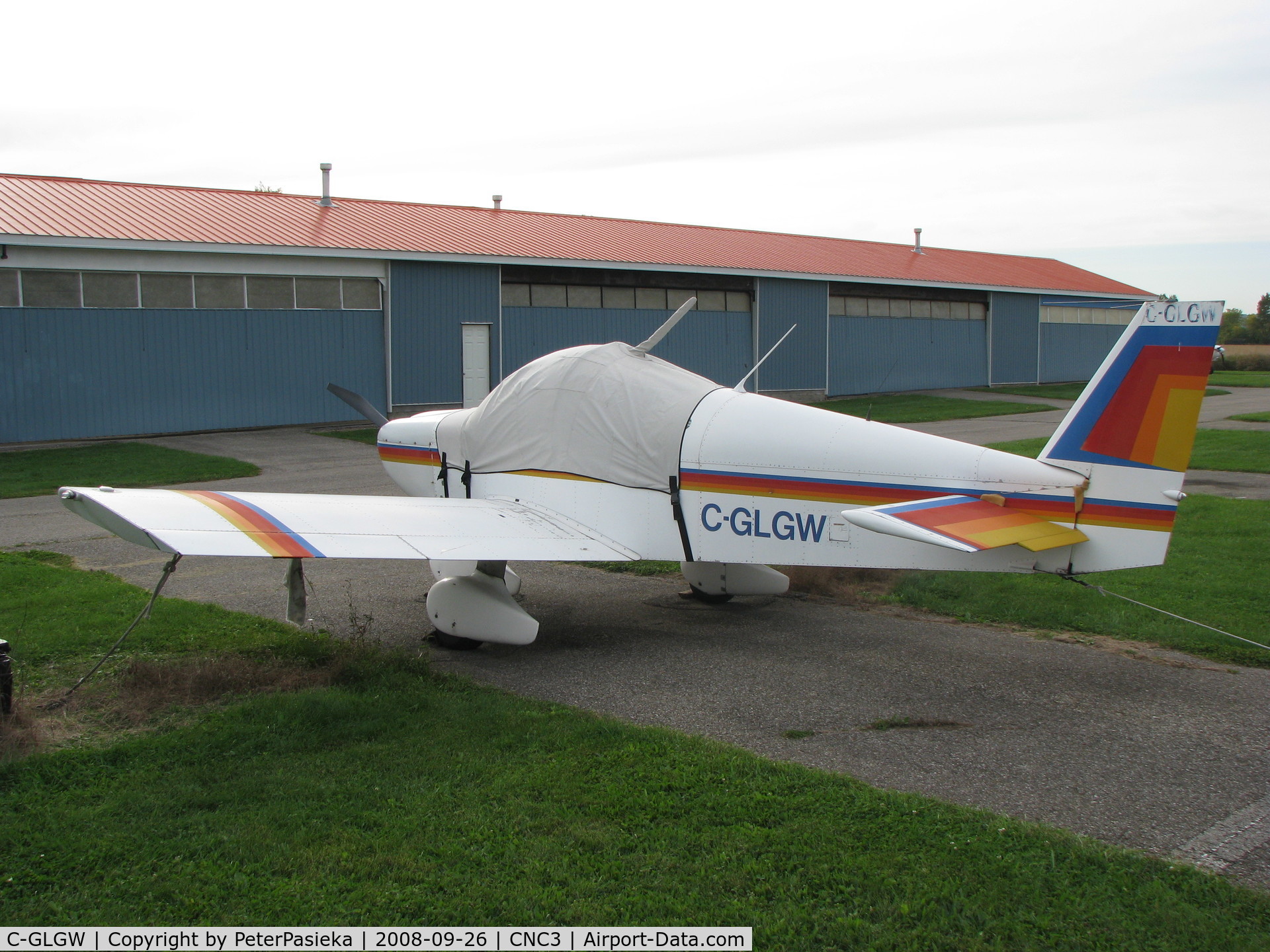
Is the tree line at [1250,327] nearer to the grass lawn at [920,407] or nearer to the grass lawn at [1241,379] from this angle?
the grass lawn at [1241,379]

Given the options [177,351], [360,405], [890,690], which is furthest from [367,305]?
[890,690]

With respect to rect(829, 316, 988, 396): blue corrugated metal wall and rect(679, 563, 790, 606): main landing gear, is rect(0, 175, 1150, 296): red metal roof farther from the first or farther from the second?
rect(679, 563, 790, 606): main landing gear

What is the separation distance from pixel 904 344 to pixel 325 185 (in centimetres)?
1931

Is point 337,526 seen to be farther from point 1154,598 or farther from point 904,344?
point 904,344

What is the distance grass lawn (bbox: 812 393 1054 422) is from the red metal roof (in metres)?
4.13

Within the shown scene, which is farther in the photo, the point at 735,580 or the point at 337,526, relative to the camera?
the point at 735,580

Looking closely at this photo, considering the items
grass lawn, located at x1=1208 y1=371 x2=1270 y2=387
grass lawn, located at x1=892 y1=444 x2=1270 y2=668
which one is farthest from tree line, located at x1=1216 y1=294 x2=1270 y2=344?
grass lawn, located at x1=892 y1=444 x2=1270 y2=668

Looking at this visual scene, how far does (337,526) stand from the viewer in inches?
264

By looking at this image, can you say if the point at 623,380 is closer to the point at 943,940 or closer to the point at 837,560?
the point at 837,560

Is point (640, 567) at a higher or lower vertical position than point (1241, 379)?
lower

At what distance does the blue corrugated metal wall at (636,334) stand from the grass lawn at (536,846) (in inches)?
812

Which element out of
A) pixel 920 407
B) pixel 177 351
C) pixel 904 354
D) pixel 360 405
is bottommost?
pixel 920 407

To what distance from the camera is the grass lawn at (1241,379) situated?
39969mm

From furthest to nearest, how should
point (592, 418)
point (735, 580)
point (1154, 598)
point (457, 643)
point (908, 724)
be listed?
1. point (735, 580)
2. point (1154, 598)
3. point (592, 418)
4. point (457, 643)
5. point (908, 724)
